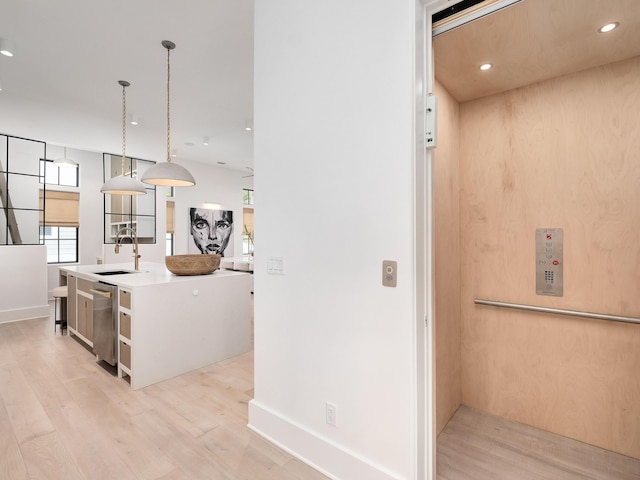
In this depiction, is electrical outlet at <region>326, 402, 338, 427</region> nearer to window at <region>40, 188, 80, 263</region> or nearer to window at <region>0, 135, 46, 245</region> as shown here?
window at <region>0, 135, 46, 245</region>

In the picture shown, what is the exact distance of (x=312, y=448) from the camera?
5.97ft

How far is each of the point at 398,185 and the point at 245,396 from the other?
2.17 metres

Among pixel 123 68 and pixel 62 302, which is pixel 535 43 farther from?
pixel 62 302

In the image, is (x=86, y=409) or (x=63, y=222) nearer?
(x=86, y=409)

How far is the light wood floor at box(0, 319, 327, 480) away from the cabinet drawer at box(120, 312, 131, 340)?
0.44m

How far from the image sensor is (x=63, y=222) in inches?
266

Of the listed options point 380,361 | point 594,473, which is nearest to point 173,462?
point 380,361

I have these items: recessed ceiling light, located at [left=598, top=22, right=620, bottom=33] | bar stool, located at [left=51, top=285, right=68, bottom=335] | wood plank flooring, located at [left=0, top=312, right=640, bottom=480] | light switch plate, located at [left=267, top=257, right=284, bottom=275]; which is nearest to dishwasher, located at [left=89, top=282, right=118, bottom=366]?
wood plank flooring, located at [left=0, top=312, right=640, bottom=480]

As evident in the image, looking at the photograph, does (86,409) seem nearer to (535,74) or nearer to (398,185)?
(398,185)

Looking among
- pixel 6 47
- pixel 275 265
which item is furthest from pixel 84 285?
pixel 275 265

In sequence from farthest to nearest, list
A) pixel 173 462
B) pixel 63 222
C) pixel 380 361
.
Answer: pixel 63 222, pixel 173 462, pixel 380 361

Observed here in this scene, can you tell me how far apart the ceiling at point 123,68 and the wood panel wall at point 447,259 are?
6.32 ft

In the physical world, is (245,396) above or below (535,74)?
below

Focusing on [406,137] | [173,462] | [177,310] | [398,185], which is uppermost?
[406,137]
